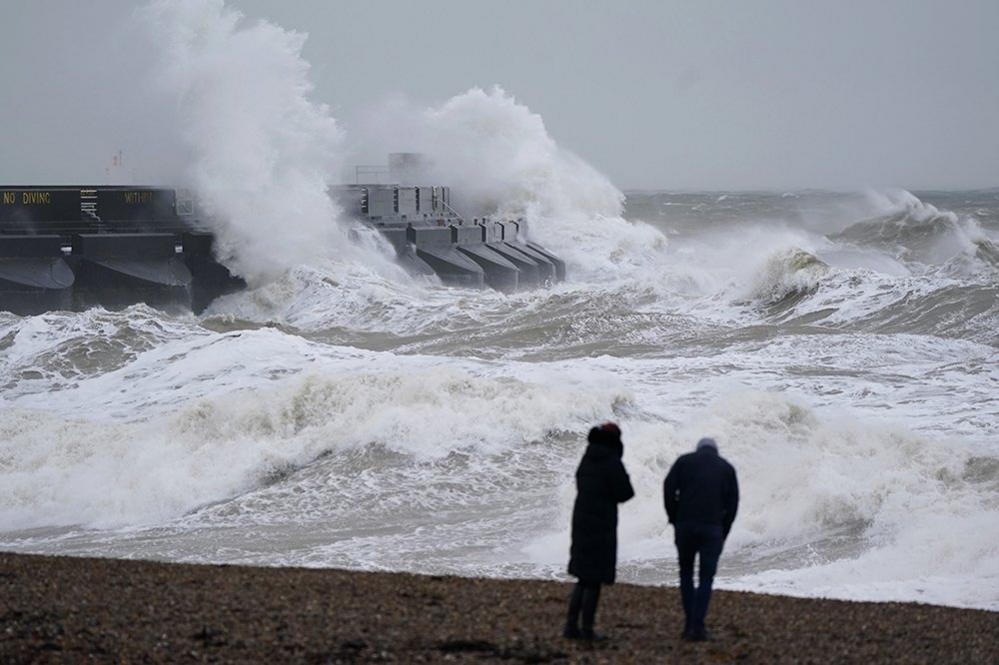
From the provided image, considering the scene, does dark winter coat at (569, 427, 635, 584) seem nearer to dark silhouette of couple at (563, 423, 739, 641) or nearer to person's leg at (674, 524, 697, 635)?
dark silhouette of couple at (563, 423, 739, 641)

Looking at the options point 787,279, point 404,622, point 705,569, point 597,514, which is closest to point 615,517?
point 597,514

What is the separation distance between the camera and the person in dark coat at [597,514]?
557 centimetres

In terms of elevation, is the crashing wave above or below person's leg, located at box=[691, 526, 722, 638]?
above

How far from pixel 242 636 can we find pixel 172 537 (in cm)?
493

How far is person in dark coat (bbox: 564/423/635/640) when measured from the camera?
5.57 m

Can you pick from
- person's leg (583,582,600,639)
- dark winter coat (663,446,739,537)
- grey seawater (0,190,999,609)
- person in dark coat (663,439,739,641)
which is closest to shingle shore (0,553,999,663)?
person's leg (583,582,600,639)

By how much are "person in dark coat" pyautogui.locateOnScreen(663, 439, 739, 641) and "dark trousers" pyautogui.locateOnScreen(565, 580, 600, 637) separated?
1.33 feet

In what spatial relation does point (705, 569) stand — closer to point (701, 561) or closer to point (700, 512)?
point (701, 561)

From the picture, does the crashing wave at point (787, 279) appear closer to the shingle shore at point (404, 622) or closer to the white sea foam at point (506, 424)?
the white sea foam at point (506, 424)

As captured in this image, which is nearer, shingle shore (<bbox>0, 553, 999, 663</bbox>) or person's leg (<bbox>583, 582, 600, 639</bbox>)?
shingle shore (<bbox>0, 553, 999, 663</bbox>)

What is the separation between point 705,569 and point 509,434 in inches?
293

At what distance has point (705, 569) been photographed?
5.73m

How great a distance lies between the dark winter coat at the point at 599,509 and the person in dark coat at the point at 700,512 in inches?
10.5

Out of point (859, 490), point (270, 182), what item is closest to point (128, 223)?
point (270, 182)
